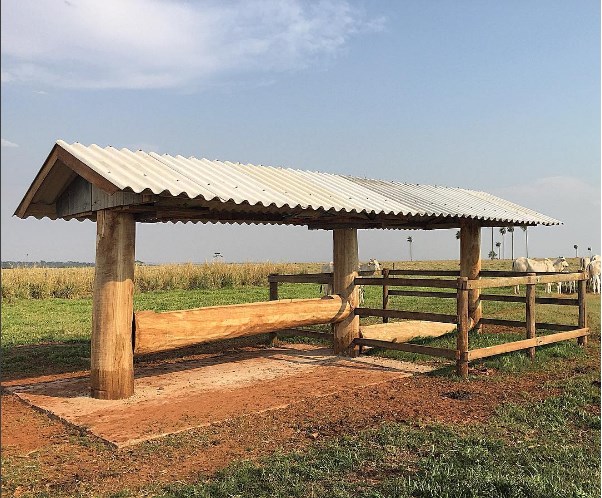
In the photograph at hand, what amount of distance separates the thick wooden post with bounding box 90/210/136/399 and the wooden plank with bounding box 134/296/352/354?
8.7 inches

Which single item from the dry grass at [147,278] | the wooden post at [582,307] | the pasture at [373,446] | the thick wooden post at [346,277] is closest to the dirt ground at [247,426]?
the pasture at [373,446]

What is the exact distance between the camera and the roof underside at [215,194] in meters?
7.48

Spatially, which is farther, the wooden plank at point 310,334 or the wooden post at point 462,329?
the wooden plank at point 310,334

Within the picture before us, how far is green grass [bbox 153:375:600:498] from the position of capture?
180 inches

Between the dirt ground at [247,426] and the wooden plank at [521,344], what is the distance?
368 mm

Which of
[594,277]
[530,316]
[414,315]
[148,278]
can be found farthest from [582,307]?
[148,278]

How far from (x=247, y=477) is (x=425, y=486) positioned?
4.81 feet

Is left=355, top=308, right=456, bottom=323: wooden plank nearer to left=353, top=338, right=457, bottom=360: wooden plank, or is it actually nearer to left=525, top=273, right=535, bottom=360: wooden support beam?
left=353, top=338, right=457, bottom=360: wooden plank

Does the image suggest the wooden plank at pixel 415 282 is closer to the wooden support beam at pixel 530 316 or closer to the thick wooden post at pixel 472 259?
the wooden support beam at pixel 530 316

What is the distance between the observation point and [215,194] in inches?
301

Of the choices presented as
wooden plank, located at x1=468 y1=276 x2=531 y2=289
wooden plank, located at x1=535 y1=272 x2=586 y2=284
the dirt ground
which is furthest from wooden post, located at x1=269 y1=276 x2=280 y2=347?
wooden plank, located at x1=535 y1=272 x2=586 y2=284

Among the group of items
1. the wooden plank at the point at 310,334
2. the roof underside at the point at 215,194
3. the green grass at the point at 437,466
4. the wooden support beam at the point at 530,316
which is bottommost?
the green grass at the point at 437,466

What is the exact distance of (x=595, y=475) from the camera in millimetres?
4922

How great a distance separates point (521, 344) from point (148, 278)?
20.4m
